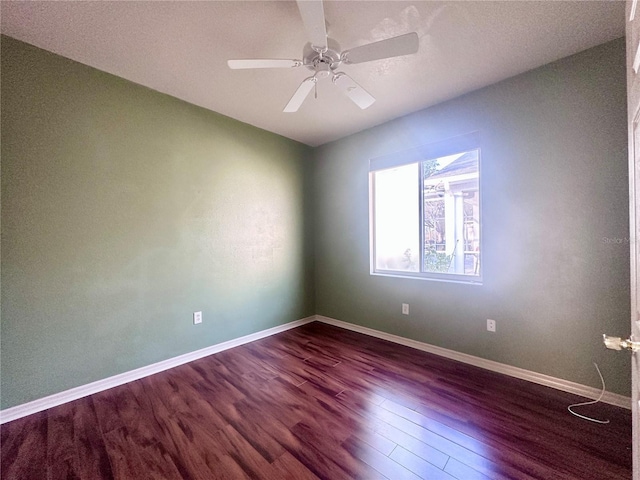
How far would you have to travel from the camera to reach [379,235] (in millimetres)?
3186

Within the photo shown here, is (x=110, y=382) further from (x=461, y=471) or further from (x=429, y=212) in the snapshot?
(x=429, y=212)

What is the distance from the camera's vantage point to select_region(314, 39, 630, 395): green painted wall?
1730 mm

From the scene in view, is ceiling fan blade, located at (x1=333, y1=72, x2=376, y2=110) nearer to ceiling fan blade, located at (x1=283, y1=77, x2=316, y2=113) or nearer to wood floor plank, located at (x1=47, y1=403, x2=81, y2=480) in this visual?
ceiling fan blade, located at (x1=283, y1=77, x2=316, y2=113)

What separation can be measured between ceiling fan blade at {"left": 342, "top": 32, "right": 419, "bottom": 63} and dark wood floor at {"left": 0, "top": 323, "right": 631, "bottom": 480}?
7.37ft

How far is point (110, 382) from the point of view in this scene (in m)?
2.04

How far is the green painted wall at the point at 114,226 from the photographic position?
171 centimetres

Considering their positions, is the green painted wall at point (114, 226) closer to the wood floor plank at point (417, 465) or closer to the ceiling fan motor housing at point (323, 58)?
the ceiling fan motor housing at point (323, 58)

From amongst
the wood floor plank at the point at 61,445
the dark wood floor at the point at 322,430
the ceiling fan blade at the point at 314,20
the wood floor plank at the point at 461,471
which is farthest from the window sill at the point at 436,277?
the wood floor plank at the point at 61,445

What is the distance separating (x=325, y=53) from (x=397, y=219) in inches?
78.0

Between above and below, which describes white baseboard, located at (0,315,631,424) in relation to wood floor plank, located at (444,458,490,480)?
above

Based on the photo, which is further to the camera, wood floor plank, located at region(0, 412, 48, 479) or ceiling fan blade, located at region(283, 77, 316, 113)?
ceiling fan blade, located at region(283, 77, 316, 113)

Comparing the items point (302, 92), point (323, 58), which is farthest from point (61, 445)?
point (323, 58)

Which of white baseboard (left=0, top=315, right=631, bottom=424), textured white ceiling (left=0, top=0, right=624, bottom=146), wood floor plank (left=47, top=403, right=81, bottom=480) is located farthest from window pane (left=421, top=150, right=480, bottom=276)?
wood floor plank (left=47, top=403, right=81, bottom=480)

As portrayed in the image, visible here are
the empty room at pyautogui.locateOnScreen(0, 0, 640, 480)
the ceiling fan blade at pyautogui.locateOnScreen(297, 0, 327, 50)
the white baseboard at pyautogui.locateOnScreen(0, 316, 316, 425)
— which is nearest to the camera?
the ceiling fan blade at pyautogui.locateOnScreen(297, 0, 327, 50)
